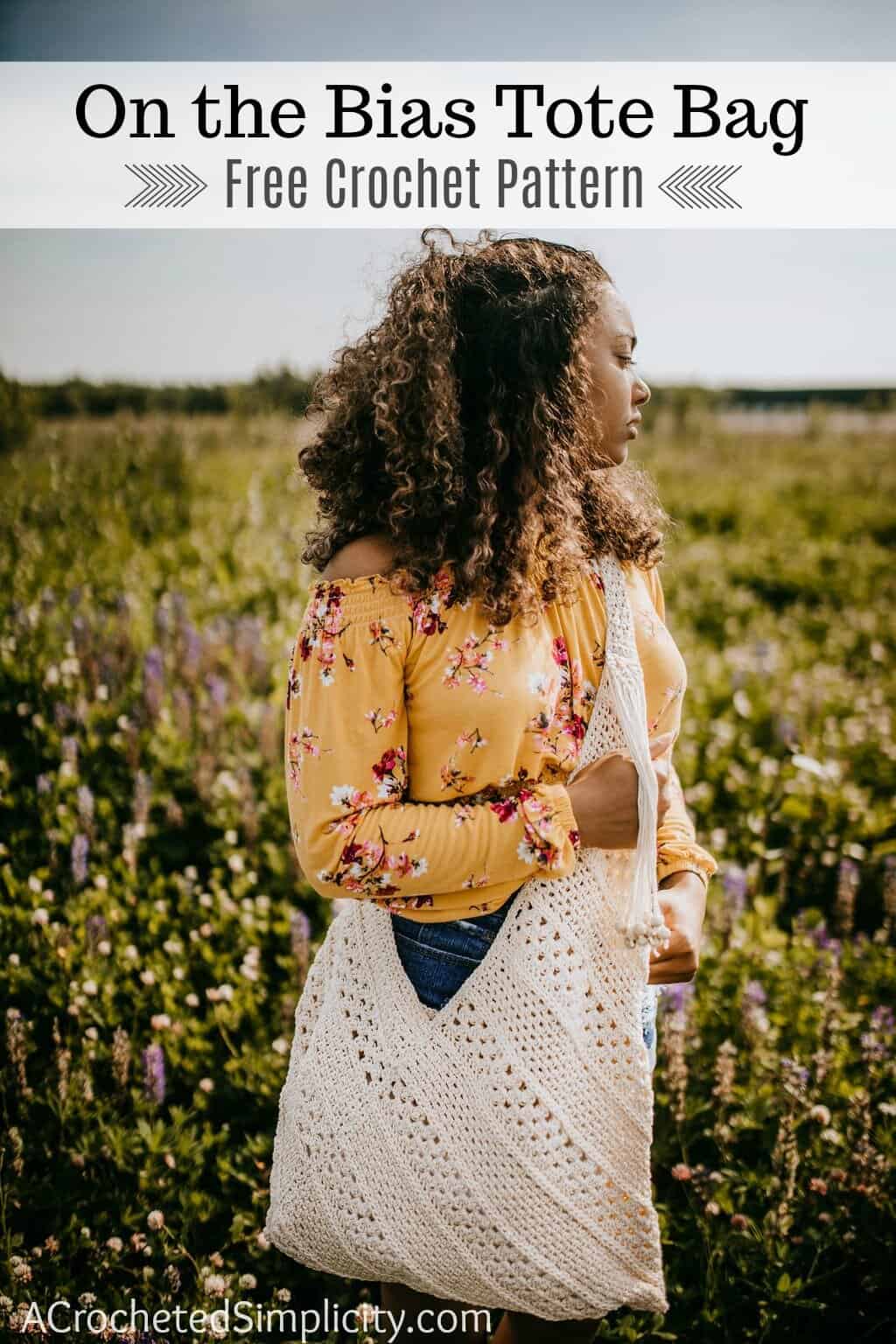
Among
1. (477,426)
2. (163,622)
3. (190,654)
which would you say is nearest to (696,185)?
(477,426)

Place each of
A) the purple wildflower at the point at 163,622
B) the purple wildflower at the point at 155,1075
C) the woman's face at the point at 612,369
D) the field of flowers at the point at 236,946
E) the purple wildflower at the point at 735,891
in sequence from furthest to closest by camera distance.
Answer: the purple wildflower at the point at 163,622, the purple wildflower at the point at 735,891, the purple wildflower at the point at 155,1075, the field of flowers at the point at 236,946, the woman's face at the point at 612,369

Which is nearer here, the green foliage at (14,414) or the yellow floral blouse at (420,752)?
the yellow floral blouse at (420,752)

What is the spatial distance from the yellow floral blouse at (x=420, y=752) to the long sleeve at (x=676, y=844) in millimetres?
278

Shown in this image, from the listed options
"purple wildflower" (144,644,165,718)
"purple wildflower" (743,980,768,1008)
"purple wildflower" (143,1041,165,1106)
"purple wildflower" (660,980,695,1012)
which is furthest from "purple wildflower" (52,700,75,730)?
"purple wildflower" (743,980,768,1008)

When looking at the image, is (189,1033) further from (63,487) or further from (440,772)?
(63,487)

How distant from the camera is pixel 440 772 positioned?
4.56ft

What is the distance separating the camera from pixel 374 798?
52.7 inches

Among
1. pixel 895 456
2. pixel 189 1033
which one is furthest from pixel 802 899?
pixel 895 456

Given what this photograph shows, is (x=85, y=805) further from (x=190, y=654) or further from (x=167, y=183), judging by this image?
(x=167, y=183)

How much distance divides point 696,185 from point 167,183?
1.20 m

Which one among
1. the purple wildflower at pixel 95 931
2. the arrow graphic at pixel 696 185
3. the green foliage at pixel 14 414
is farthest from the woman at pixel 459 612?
the green foliage at pixel 14 414

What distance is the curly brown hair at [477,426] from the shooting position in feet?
4.45

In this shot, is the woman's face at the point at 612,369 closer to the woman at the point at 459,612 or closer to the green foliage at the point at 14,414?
the woman at the point at 459,612

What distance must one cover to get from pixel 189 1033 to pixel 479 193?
205 cm
